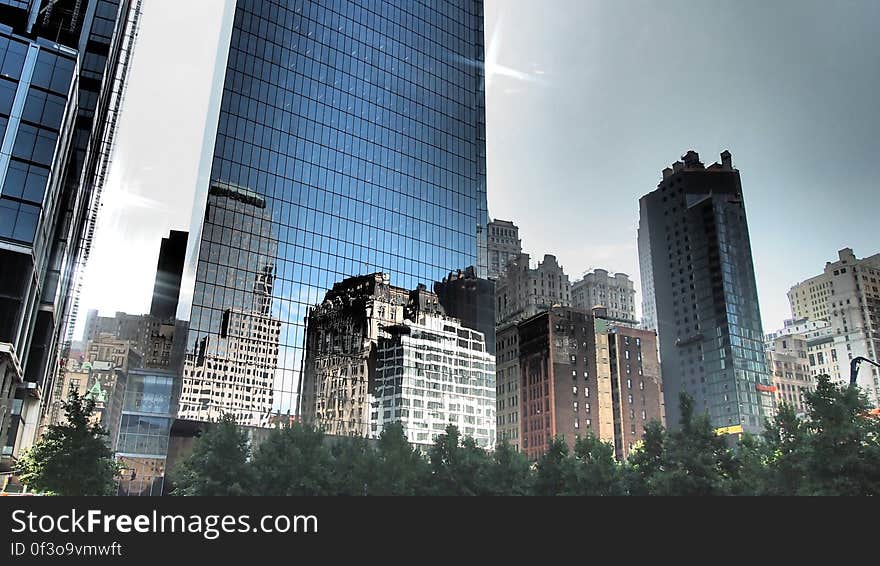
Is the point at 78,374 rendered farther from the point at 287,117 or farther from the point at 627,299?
the point at 627,299

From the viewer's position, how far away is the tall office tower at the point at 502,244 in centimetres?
16888

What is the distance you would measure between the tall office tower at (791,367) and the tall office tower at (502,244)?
6351 cm

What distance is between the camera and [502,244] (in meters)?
175

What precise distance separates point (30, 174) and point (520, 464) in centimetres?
3552

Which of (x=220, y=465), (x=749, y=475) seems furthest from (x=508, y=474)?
(x=220, y=465)

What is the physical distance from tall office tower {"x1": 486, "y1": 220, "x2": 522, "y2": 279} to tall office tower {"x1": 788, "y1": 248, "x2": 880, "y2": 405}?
69348 mm

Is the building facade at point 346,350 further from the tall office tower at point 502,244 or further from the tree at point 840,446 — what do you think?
the tall office tower at point 502,244

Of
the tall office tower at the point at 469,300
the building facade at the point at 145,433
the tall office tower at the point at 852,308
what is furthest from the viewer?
the tall office tower at the point at 852,308

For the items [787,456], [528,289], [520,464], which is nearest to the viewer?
[787,456]

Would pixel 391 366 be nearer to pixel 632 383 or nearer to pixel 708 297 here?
pixel 632 383

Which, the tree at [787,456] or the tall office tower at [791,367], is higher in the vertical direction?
the tall office tower at [791,367]

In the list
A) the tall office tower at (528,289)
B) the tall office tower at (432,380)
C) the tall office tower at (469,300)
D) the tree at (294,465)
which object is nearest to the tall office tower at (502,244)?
the tall office tower at (528,289)

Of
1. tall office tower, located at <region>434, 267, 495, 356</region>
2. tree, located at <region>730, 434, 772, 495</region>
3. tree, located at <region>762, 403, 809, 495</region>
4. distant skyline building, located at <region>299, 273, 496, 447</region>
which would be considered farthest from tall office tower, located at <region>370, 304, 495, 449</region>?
tree, located at <region>762, 403, 809, 495</region>

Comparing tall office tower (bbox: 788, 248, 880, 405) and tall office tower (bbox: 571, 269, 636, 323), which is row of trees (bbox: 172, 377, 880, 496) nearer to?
tall office tower (bbox: 788, 248, 880, 405)
